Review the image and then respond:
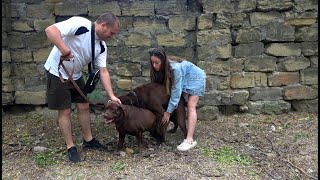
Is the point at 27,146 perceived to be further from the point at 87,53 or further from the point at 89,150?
the point at 87,53

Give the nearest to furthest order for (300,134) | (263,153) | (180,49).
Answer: (263,153) < (300,134) < (180,49)

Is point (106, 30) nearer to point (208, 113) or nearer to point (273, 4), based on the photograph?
point (208, 113)

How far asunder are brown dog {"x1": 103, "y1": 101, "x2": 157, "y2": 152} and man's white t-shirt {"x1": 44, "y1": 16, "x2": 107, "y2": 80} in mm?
536

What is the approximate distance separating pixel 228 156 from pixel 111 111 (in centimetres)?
144

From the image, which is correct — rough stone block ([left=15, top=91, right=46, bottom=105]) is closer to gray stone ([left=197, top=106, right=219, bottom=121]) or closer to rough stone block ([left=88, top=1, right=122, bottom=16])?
rough stone block ([left=88, top=1, right=122, bottom=16])

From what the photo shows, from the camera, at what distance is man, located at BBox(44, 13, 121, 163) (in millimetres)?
4191

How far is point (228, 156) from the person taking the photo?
15.7ft

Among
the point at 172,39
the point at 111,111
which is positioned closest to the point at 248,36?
the point at 172,39

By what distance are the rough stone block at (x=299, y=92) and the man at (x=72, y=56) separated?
283cm

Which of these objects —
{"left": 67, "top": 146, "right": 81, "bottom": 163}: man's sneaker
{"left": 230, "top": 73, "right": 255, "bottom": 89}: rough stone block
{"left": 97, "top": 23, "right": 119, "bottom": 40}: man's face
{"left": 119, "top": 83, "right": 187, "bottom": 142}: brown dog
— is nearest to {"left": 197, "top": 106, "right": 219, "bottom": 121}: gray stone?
{"left": 230, "top": 73, "right": 255, "bottom": 89}: rough stone block

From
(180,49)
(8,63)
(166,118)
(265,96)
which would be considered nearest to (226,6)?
(180,49)

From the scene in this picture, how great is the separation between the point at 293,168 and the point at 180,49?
7.53ft

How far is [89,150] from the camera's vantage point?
4.94 meters

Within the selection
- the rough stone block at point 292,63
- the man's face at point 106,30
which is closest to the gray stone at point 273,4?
the rough stone block at point 292,63
